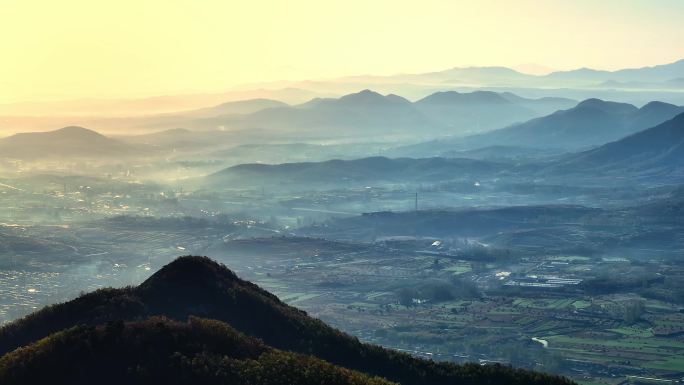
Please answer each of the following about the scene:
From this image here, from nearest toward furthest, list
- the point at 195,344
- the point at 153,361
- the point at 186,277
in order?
1. the point at 153,361
2. the point at 195,344
3. the point at 186,277

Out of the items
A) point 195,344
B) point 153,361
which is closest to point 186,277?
point 195,344

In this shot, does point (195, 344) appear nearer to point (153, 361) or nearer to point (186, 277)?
point (153, 361)

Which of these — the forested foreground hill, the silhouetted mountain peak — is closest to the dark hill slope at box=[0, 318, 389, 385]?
the forested foreground hill

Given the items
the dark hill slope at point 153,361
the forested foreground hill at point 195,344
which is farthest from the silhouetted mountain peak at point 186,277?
the dark hill slope at point 153,361

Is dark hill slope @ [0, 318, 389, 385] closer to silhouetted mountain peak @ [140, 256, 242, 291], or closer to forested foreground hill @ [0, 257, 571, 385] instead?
forested foreground hill @ [0, 257, 571, 385]

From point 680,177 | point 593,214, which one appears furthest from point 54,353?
point 680,177

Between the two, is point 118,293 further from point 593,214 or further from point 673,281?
point 593,214

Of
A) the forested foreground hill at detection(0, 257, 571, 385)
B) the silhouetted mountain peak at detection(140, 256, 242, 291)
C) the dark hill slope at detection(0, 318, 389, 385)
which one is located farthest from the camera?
the silhouetted mountain peak at detection(140, 256, 242, 291)
